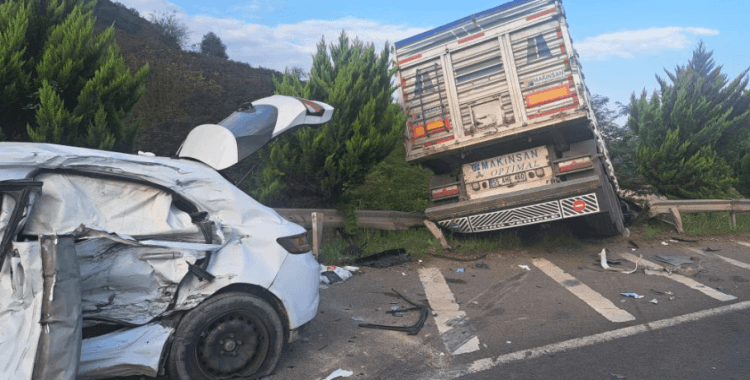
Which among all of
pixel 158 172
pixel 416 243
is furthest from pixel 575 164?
pixel 158 172

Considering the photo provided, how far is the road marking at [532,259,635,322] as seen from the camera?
16.5 ft

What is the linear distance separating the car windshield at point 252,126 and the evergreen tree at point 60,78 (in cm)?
231

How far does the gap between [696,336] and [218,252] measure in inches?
154

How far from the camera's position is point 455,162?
806 centimetres

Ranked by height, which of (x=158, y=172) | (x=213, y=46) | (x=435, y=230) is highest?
(x=213, y=46)

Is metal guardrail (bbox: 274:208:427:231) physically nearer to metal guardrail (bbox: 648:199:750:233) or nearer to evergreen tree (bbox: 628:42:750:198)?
metal guardrail (bbox: 648:199:750:233)

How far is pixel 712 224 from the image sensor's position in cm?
1041

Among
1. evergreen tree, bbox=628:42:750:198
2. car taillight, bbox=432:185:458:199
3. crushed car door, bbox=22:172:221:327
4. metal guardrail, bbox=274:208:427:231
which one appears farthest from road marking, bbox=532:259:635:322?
evergreen tree, bbox=628:42:750:198

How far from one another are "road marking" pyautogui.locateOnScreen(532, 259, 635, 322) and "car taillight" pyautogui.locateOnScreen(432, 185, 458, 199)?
158 cm

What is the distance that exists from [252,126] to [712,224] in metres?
9.84

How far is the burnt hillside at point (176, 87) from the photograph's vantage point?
12.0 metres

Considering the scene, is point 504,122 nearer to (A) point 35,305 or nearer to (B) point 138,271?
(B) point 138,271

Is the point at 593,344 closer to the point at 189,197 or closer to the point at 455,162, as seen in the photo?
the point at 189,197

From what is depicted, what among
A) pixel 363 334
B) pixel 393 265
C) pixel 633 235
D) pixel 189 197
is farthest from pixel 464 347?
pixel 633 235
